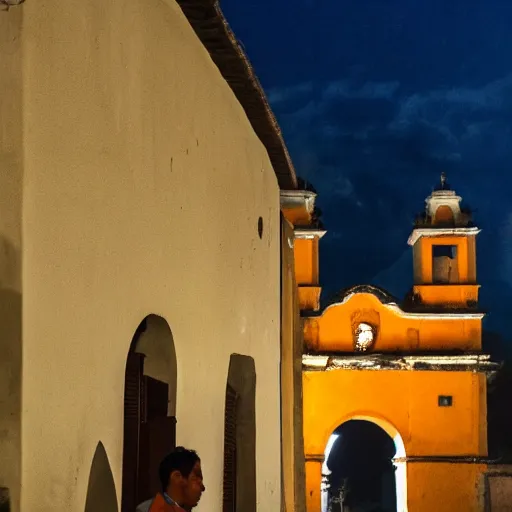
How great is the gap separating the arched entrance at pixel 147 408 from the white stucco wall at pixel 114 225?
103mm

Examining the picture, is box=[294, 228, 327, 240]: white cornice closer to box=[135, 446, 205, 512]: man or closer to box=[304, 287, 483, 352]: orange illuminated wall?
box=[304, 287, 483, 352]: orange illuminated wall

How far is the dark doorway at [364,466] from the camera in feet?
113

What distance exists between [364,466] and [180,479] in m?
31.3

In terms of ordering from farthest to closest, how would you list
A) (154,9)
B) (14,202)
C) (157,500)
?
(154,9)
(157,500)
(14,202)

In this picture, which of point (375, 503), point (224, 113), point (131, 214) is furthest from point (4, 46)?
point (375, 503)

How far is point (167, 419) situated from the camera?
540 cm

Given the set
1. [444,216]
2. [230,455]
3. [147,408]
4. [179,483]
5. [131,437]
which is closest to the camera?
[179,483]

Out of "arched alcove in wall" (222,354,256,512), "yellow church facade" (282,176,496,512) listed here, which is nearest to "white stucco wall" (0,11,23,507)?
"arched alcove in wall" (222,354,256,512)

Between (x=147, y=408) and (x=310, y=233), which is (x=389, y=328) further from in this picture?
(x=147, y=408)

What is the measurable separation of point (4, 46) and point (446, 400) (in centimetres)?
2215

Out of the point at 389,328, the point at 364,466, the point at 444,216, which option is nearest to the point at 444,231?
the point at 444,216

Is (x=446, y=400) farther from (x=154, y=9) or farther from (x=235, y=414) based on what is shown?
(x=154, y=9)

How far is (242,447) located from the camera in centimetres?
807

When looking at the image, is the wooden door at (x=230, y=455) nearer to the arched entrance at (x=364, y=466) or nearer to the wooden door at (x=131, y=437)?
the wooden door at (x=131, y=437)
